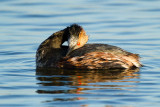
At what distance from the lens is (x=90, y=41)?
15.3 meters

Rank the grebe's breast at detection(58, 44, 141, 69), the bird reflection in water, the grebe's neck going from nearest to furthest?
the bird reflection in water, the grebe's breast at detection(58, 44, 141, 69), the grebe's neck

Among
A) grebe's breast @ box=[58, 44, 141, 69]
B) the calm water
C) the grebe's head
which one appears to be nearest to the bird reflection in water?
the calm water

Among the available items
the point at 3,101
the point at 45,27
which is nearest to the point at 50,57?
the point at 3,101

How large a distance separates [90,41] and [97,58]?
12.1ft

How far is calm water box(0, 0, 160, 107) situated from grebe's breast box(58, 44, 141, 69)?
22cm

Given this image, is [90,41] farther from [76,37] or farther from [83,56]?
[83,56]

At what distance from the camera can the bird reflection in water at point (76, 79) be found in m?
9.91

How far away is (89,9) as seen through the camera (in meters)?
19.9

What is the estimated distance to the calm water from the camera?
9.34 m

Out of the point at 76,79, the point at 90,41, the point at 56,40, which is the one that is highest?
the point at 56,40

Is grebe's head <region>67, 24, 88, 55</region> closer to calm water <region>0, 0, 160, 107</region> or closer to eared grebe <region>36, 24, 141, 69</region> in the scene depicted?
eared grebe <region>36, 24, 141, 69</region>

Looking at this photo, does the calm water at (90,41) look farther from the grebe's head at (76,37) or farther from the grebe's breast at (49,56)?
the grebe's head at (76,37)

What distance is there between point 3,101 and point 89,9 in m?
11.1

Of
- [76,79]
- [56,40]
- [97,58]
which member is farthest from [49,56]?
[76,79]
